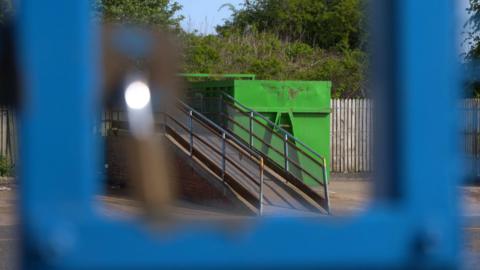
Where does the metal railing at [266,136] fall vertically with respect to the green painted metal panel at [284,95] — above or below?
below

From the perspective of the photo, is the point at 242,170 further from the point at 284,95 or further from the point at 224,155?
the point at 284,95

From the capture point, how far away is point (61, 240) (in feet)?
3.89

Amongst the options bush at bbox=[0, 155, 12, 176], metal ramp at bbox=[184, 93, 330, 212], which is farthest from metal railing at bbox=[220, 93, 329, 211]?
bush at bbox=[0, 155, 12, 176]

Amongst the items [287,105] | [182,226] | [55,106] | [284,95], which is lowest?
[287,105]

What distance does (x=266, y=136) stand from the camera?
1986 centimetres

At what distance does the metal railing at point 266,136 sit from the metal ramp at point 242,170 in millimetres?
736

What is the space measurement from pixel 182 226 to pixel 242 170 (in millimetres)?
15959

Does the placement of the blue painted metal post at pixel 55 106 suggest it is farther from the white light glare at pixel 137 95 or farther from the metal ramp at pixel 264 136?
the metal ramp at pixel 264 136

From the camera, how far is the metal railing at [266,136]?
61.6 ft

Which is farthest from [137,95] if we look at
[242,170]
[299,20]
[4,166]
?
[299,20]

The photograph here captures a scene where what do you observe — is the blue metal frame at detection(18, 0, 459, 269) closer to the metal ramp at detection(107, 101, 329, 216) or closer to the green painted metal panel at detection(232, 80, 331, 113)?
the metal ramp at detection(107, 101, 329, 216)

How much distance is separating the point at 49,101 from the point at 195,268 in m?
0.30

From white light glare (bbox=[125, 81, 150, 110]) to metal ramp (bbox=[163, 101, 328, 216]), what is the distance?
1375 centimetres

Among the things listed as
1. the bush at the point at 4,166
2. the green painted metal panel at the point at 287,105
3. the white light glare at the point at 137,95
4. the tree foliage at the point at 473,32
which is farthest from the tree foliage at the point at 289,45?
the white light glare at the point at 137,95
